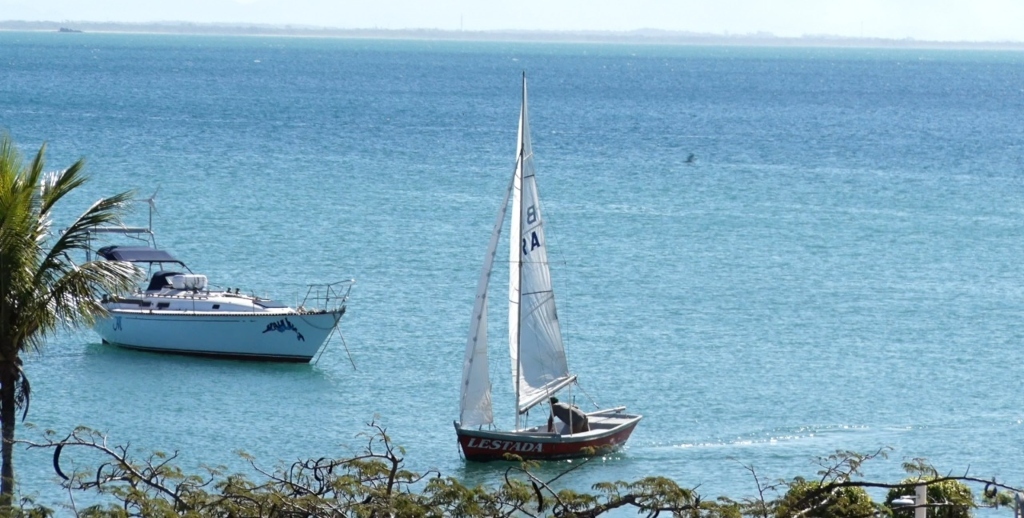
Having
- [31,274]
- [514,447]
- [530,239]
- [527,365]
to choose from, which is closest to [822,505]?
[31,274]

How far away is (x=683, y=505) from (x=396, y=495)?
3474mm

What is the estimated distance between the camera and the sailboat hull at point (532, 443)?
122ft

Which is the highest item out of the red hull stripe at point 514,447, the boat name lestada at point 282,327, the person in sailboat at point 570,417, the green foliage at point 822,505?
the green foliage at point 822,505

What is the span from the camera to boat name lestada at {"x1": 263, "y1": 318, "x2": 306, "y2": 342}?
48656mm

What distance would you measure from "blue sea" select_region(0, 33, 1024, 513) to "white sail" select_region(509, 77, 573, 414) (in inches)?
87.6

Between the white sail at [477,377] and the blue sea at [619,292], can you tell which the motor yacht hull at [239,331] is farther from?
the white sail at [477,377]

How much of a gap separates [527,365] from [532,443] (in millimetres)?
2774

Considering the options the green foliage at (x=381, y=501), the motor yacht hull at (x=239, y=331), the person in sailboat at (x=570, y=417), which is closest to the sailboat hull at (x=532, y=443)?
the person in sailboat at (x=570, y=417)

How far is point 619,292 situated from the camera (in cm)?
5950

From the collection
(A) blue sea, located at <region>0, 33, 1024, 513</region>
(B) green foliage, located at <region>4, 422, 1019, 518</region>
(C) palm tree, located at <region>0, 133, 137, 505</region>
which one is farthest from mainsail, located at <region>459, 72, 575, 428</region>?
(C) palm tree, located at <region>0, 133, 137, 505</region>

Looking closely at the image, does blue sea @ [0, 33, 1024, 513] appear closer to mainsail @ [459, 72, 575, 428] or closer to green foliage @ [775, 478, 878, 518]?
mainsail @ [459, 72, 575, 428]

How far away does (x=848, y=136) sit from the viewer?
139000 millimetres

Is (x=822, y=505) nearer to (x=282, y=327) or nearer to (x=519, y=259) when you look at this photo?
(x=519, y=259)

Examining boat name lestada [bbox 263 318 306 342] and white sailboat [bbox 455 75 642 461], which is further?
boat name lestada [bbox 263 318 306 342]
